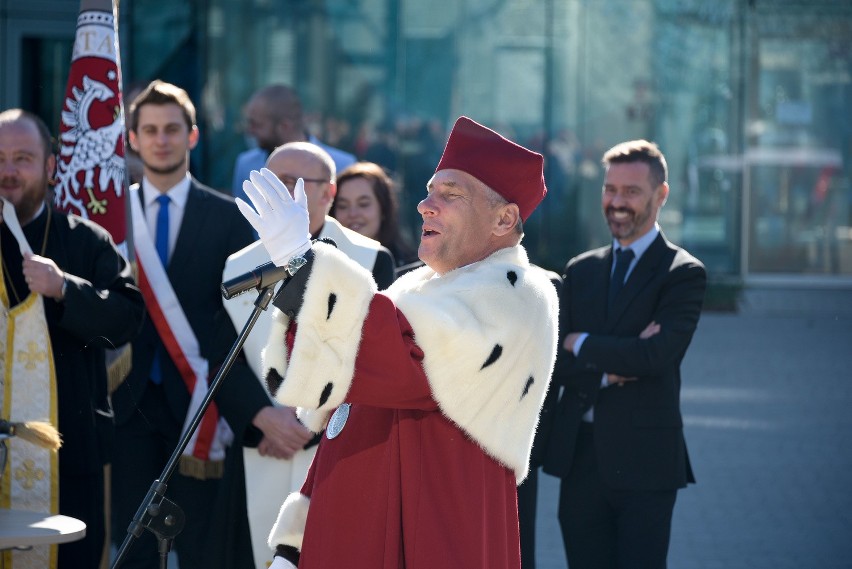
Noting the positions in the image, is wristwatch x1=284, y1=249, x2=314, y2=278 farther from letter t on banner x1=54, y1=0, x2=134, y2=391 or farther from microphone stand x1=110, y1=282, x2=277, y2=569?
letter t on banner x1=54, y1=0, x2=134, y2=391

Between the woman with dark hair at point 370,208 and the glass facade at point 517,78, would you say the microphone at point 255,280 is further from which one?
the glass facade at point 517,78

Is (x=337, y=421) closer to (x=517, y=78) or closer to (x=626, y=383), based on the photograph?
(x=626, y=383)

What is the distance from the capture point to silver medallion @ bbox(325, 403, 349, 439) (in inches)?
136

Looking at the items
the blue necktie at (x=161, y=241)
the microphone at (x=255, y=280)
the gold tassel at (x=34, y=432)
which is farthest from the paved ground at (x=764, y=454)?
the microphone at (x=255, y=280)

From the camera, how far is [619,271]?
525cm

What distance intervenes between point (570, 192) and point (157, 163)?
466 inches

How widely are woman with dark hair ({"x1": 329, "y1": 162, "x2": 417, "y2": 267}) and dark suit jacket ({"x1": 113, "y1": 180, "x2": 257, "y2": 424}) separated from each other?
574mm

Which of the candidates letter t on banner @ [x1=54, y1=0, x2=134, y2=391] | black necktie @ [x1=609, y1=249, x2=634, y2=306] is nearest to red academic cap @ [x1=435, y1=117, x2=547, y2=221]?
black necktie @ [x1=609, y1=249, x2=634, y2=306]

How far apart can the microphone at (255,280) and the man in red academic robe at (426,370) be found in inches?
1.6

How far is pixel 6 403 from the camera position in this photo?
4660mm

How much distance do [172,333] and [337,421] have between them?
90.5 inches

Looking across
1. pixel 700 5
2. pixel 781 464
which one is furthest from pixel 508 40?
pixel 781 464

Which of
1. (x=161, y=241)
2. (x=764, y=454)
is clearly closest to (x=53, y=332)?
(x=161, y=241)

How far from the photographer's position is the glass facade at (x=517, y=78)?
55.7 feet
